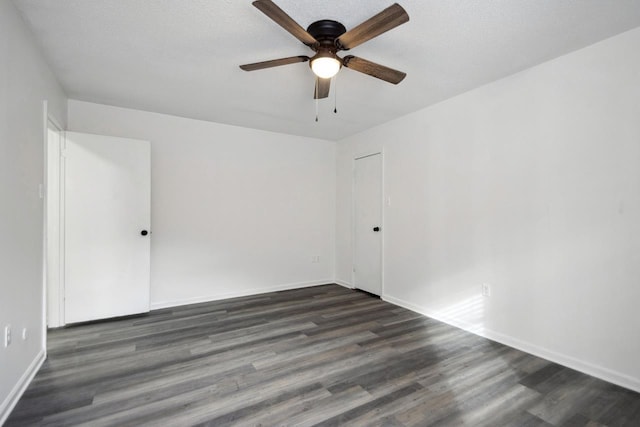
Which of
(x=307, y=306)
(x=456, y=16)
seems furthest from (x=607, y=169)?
(x=307, y=306)

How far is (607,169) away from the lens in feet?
7.00

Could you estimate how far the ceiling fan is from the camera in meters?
1.55

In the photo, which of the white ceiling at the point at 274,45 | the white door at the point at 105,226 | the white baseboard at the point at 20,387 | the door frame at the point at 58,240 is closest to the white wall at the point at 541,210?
the white ceiling at the point at 274,45

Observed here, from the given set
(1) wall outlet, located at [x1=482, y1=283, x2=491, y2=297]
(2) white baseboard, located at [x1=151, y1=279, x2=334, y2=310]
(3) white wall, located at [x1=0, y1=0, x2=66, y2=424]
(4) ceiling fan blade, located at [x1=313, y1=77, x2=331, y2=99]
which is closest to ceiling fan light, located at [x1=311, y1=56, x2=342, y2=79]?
(4) ceiling fan blade, located at [x1=313, y1=77, x2=331, y2=99]

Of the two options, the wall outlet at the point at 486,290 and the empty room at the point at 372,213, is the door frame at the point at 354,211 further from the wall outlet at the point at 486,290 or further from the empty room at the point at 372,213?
the wall outlet at the point at 486,290

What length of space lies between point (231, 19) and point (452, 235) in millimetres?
2787

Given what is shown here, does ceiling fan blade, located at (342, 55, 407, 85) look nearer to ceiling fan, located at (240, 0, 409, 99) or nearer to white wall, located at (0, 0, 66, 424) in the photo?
ceiling fan, located at (240, 0, 409, 99)

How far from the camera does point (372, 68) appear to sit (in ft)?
→ 6.84

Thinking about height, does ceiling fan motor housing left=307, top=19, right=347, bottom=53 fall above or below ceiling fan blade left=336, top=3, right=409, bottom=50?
above

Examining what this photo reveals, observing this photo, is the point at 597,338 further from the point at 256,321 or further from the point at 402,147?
the point at 256,321

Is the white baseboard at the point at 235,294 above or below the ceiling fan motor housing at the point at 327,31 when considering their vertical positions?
below

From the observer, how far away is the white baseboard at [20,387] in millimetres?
1694

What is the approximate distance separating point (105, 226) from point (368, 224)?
325 cm

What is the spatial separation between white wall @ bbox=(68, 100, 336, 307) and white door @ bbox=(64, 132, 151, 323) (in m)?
0.30
